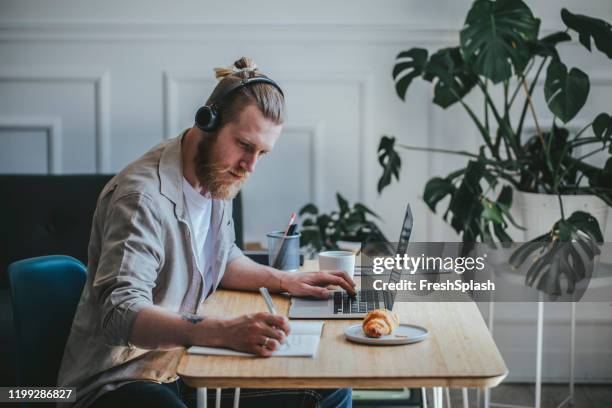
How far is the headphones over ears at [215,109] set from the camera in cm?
165

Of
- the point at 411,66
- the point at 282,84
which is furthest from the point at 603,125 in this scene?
the point at 282,84

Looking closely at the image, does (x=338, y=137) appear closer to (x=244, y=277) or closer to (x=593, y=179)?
(x=593, y=179)

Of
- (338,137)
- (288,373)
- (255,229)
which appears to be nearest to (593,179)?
(338,137)

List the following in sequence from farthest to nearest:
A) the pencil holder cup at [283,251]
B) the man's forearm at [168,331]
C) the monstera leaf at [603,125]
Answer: the monstera leaf at [603,125] < the pencil holder cup at [283,251] < the man's forearm at [168,331]

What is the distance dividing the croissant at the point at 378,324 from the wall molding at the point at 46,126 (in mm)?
2005

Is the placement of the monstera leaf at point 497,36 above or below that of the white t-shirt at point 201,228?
above

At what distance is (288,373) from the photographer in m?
1.29

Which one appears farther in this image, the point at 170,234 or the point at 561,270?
the point at 561,270

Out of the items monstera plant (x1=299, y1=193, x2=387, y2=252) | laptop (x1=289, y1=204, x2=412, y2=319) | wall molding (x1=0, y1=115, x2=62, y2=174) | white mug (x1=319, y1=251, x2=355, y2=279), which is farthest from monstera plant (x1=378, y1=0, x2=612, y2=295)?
wall molding (x1=0, y1=115, x2=62, y2=174)

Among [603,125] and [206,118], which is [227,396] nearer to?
[206,118]

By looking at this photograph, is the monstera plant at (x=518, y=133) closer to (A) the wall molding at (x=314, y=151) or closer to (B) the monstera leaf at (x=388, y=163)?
(B) the monstera leaf at (x=388, y=163)

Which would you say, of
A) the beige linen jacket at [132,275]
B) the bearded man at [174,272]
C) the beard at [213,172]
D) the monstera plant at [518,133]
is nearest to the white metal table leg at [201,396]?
the bearded man at [174,272]

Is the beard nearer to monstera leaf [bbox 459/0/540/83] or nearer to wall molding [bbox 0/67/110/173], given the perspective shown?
monstera leaf [bbox 459/0/540/83]

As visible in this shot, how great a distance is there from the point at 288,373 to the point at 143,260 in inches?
15.1
